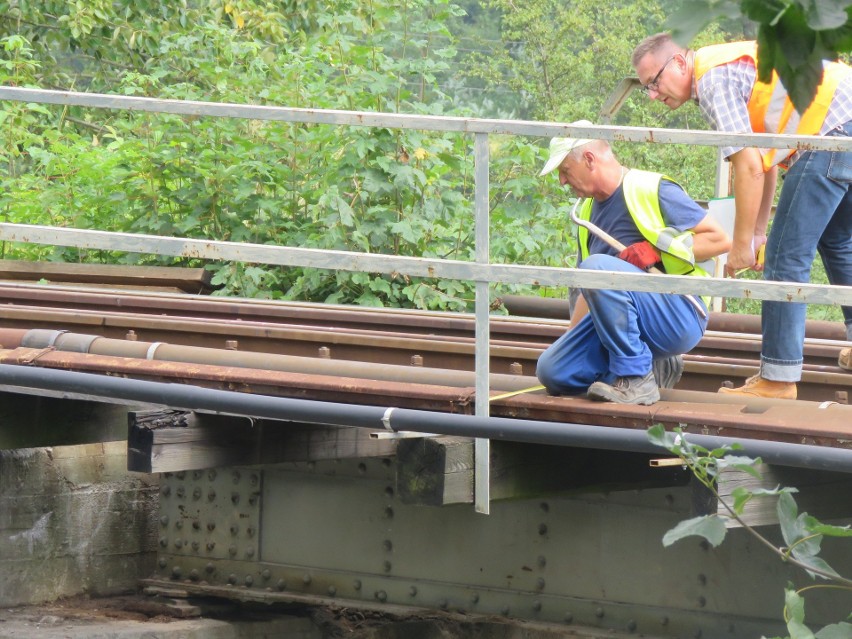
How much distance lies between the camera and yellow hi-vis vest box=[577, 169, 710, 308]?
4391 millimetres

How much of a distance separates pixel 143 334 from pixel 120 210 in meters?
4.09

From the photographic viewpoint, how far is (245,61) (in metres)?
11.2

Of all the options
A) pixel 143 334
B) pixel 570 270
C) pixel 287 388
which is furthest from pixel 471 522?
pixel 143 334

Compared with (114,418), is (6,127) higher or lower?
higher

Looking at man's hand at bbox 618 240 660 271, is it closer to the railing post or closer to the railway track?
the railway track

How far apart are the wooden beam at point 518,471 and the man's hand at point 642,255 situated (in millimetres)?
669

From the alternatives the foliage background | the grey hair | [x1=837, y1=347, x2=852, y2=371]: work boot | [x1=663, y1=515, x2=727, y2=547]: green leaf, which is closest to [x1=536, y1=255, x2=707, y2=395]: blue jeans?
the grey hair

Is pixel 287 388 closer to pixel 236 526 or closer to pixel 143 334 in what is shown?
pixel 236 526

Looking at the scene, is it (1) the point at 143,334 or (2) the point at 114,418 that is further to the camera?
(1) the point at 143,334

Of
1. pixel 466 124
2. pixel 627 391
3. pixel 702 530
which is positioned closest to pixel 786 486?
pixel 627 391

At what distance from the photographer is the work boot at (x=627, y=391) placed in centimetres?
421

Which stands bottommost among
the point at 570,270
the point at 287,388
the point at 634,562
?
the point at 634,562

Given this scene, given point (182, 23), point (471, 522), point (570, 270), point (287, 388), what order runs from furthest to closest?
point (182, 23)
point (471, 522)
point (287, 388)
point (570, 270)

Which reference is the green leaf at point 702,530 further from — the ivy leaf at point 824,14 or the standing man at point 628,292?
the standing man at point 628,292
